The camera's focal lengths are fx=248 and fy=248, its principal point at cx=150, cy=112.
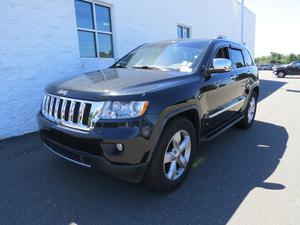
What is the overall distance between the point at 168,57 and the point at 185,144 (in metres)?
1.42

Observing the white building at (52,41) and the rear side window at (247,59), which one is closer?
the white building at (52,41)

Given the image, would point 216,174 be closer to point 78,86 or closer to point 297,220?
point 297,220

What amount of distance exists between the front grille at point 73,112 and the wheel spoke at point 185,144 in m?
1.14

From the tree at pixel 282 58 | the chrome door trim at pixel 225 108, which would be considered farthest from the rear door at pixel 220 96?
the tree at pixel 282 58

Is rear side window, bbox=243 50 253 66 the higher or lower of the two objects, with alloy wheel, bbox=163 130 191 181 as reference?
higher

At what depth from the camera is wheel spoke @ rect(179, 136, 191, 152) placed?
3.05 m

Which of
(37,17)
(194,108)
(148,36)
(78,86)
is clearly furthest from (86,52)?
(194,108)

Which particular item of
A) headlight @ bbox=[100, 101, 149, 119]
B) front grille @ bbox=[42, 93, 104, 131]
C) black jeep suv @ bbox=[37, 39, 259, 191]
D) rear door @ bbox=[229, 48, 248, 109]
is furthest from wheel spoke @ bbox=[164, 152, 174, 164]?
rear door @ bbox=[229, 48, 248, 109]

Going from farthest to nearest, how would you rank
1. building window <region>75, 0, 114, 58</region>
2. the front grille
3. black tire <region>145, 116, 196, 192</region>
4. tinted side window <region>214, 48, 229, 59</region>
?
building window <region>75, 0, 114, 58</region> → tinted side window <region>214, 48, 229, 59</region> → black tire <region>145, 116, 196, 192</region> → the front grille

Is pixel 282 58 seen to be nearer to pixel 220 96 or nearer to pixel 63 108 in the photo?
pixel 220 96

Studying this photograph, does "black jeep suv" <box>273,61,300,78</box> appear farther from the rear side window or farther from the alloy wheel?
the alloy wheel

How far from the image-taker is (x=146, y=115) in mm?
2469

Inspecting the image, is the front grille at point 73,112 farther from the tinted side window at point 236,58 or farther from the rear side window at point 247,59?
the rear side window at point 247,59

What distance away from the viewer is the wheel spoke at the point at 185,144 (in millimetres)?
3052
